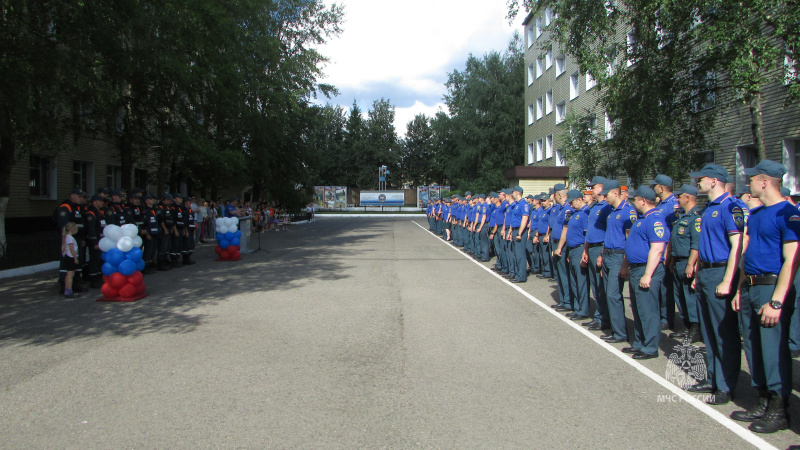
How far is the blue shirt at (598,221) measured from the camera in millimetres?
7046

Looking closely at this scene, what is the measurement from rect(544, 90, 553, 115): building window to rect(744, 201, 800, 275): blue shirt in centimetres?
3564

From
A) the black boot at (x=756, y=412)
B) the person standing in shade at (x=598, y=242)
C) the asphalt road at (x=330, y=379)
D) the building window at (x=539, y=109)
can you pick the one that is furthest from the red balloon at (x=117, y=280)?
the building window at (x=539, y=109)

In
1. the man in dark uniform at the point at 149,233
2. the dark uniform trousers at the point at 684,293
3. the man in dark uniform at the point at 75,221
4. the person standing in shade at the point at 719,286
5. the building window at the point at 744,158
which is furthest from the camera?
the building window at the point at 744,158

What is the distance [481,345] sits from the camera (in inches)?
247

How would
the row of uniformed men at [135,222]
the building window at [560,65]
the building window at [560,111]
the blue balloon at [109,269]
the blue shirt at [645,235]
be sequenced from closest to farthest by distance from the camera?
the blue shirt at [645,235]
the blue balloon at [109,269]
the row of uniformed men at [135,222]
the building window at [560,65]
the building window at [560,111]

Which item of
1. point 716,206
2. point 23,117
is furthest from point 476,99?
point 716,206

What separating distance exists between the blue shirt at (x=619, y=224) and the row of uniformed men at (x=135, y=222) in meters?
8.91

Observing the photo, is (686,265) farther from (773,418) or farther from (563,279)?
(773,418)

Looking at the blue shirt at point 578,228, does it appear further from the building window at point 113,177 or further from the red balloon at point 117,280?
the building window at point 113,177

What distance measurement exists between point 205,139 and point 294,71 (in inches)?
430

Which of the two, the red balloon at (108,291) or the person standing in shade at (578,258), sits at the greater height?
the person standing in shade at (578,258)

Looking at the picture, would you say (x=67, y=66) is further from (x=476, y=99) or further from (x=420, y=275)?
(x=476, y=99)

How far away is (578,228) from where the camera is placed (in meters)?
7.86

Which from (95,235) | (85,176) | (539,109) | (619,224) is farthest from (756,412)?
(539,109)
